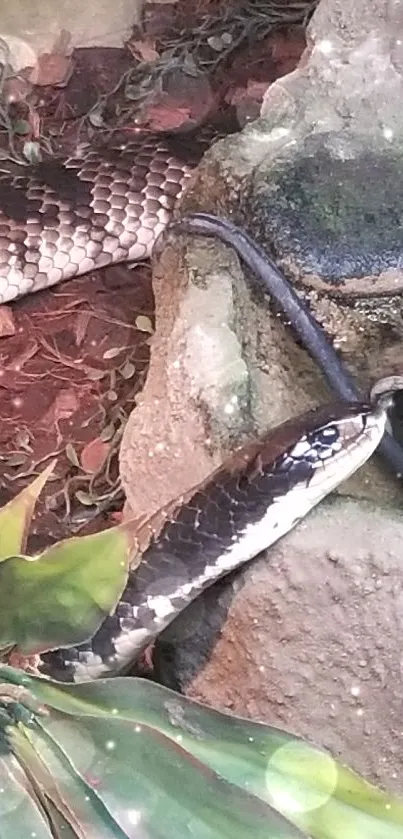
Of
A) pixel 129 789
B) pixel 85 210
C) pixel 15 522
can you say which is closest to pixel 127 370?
pixel 85 210

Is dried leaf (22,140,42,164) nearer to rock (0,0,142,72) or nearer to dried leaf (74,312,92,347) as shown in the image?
rock (0,0,142,72)

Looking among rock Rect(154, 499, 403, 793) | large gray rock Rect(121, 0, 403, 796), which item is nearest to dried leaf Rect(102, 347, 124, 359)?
large gray rock Rect(121, 0, 403, 796)

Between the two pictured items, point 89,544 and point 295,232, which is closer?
point 89,544

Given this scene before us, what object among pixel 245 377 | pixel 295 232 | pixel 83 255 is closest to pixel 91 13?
pixel 83 255

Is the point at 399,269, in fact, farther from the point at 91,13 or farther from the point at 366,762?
the point at 91,13

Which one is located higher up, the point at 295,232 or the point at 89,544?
the point at 89,544

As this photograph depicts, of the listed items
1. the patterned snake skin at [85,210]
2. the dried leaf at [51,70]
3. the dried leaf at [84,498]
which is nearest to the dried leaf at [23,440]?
the dried leaf at [84,498]

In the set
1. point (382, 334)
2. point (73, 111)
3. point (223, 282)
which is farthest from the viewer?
point (73, 111)
